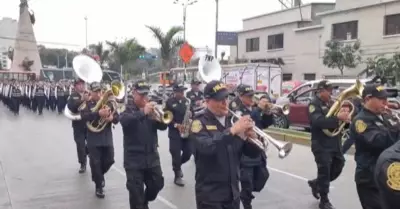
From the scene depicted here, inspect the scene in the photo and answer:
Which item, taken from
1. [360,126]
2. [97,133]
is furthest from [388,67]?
[360,126]

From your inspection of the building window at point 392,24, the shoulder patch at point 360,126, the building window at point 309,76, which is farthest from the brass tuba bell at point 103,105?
the building window at point 309,76

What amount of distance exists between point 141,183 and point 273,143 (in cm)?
228

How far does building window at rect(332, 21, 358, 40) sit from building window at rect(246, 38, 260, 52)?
347 inches

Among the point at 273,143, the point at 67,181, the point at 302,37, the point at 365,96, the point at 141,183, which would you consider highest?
the point at 302,37

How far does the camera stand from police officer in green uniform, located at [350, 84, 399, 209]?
442 cm

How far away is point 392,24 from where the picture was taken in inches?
1007

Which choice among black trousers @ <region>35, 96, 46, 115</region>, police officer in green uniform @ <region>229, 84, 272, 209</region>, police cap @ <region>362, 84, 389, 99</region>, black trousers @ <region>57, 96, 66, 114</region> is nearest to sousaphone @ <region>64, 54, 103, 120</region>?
police officer in green uniform @ <region>229, 84, 272, 209</region>

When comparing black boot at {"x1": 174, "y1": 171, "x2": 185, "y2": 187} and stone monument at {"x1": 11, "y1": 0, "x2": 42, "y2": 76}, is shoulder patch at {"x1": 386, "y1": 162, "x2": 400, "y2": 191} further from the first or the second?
stone monument at {"x1": 11, "y1": 0, "x2": 42, "y2": 76}

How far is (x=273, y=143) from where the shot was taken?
3.91 meters

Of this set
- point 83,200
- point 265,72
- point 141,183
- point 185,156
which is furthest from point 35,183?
point 265,72

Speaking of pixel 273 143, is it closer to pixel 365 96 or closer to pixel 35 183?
pixel 365 96

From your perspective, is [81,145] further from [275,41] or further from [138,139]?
[275,41]

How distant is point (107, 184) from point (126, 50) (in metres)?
29.6

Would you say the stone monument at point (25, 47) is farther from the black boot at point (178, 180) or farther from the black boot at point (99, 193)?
the black boot at point (99, 193)
